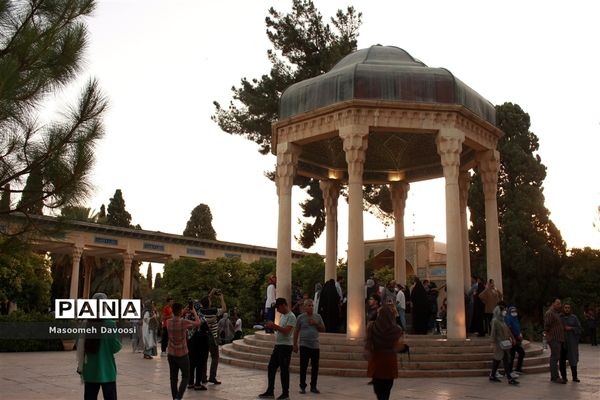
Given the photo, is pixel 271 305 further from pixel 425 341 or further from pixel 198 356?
pixel 198 356

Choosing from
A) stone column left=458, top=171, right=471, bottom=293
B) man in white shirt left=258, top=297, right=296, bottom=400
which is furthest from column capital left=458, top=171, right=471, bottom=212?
man in white shirt left=258, top=297, right=296, bottom=400

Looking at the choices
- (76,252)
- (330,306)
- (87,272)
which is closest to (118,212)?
(87,272)

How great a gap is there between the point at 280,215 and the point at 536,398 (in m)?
7.93

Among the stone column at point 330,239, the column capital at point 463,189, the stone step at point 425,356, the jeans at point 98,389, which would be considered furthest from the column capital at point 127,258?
the jeans at point 98,389

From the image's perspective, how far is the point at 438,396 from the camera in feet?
28.7

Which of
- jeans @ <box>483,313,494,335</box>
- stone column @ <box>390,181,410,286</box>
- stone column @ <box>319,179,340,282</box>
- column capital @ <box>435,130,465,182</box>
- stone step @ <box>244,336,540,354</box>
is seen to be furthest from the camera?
stone column @ <box>390,181,410,286</box>

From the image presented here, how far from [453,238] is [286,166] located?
15.6ft

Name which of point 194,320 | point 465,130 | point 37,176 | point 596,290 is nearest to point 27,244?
point 37,176

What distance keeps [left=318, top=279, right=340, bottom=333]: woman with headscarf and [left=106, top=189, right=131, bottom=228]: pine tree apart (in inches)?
1546

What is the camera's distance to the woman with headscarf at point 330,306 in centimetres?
1406

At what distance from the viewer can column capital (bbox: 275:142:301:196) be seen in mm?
14914

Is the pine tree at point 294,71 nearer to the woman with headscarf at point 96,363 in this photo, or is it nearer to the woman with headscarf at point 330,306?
the woman with headscarf at point 330,306

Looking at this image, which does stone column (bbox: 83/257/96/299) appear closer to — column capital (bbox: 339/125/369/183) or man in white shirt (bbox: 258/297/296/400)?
column capital (bbox: 339/125/369/183)

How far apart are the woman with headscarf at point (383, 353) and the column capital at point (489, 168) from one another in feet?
34.0
